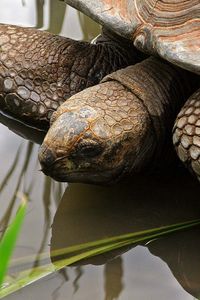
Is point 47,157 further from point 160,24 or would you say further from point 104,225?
point 160,24

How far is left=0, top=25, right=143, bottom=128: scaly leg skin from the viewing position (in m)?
2.52

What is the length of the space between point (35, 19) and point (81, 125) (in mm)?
1544

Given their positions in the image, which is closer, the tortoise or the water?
the water

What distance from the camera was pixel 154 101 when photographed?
2113 mm

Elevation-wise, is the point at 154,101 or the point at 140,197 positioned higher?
the point at 154,101

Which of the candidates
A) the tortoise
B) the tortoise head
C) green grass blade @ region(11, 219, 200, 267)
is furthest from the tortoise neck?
green grass blade @ region(11, 219, 200, 267)

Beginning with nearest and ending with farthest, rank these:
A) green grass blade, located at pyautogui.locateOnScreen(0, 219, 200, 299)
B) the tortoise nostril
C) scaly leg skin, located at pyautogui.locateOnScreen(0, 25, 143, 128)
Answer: green grass blade, located at pyautogui.locateOnScreen(0, 219, 200, 299), the tortoise nostril, scaly leg skin, located at pyautogui.locateOnScreen(0, 25, 143, 128)

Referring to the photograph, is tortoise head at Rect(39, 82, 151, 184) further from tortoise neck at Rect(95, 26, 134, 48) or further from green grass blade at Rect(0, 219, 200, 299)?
tortoise neck at Rect(95, 26, 134, 48)

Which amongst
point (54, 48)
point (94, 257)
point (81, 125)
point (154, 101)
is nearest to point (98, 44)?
point (54, 48)

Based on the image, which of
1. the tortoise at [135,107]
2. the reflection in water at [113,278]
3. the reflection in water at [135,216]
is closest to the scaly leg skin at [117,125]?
the tortoise at [135,107]

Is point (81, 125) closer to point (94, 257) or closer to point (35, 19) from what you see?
point (94, 257)

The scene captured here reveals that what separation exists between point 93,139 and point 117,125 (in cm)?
9

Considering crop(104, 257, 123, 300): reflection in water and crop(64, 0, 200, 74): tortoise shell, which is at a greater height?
crop(64, 0, 200, 74): tortoise shell

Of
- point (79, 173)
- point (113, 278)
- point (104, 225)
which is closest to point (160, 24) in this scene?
point (79, 173)
